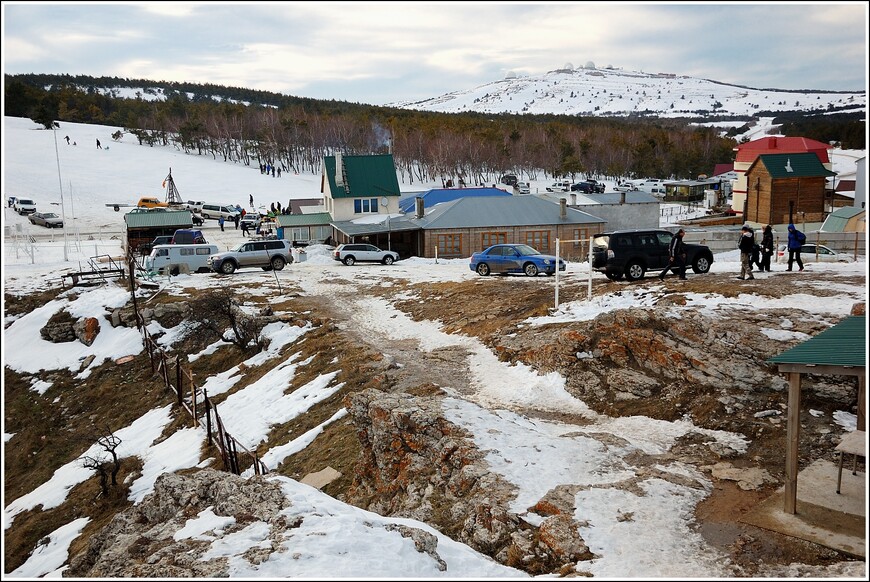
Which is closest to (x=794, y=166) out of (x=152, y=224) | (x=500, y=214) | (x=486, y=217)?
(x=500, y=214)

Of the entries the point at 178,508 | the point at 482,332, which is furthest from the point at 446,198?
the point at 178,508

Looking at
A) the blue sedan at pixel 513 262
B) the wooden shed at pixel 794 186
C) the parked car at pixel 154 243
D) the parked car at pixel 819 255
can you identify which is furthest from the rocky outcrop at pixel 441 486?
the wooden shed at pixel 794 186

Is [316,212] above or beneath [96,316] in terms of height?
above

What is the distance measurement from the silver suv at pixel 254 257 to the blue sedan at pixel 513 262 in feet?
39.7

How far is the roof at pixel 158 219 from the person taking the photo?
49.8 meters

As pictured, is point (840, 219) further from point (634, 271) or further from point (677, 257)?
point (634, 271)

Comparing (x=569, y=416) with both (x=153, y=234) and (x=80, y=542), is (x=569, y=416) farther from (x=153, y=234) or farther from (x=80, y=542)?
(x=153, y=234)

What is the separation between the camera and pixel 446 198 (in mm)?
59812

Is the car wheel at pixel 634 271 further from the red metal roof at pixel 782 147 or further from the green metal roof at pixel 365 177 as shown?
the red metal roof at pixel 782 147

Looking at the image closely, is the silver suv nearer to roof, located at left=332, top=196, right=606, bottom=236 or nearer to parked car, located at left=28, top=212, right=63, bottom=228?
roof, located at left=332, top=196, right=606, bottom=236

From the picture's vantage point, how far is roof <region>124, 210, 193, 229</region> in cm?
4984

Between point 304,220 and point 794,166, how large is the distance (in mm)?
37820

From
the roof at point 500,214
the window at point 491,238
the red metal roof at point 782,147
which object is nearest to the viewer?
the window at point 491,238

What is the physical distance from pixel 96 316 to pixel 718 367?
27780 millimetres
